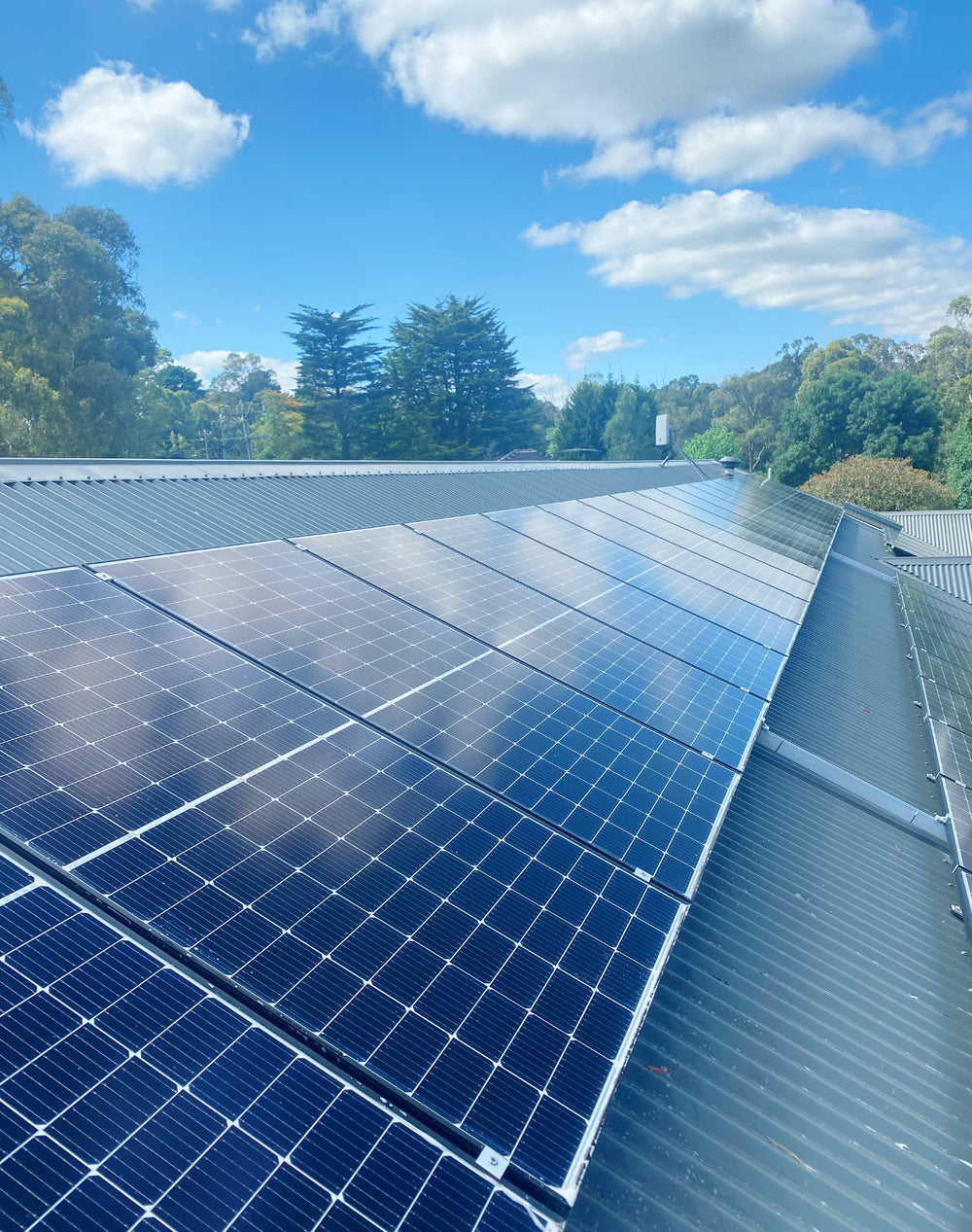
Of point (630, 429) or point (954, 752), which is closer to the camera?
point (954, 752)

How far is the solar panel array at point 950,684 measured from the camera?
9352 mm

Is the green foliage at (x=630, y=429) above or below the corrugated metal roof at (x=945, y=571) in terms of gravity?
above

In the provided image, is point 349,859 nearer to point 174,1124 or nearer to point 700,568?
point 174,1124

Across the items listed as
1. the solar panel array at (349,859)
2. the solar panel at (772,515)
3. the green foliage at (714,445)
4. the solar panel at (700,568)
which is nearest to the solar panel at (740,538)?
the solar panel at (772,515)

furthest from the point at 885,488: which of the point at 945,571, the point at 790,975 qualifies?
the point at 790,975

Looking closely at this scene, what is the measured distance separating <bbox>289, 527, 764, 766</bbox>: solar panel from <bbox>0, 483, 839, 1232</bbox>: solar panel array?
0.07 meters

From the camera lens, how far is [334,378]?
224 feet

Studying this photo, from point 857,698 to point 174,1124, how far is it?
1330 cm

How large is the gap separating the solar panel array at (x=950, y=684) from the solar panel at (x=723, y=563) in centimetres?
302

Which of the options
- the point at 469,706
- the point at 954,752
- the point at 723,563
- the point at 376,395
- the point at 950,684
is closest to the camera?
the point at 469,706

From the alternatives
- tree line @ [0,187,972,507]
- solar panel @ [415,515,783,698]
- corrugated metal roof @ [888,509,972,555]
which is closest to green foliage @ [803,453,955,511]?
tree line @ [0,187,972,507]

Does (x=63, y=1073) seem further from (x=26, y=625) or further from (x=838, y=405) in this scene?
(x=838, y=405)

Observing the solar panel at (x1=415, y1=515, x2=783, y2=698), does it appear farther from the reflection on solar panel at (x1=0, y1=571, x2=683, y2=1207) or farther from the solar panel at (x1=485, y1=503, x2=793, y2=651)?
the reflection on solar panel at (x1=0, y1=571, x2=683, y2=1207)

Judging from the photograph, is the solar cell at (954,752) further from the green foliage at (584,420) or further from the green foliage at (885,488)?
the green foliage at (584,420)
